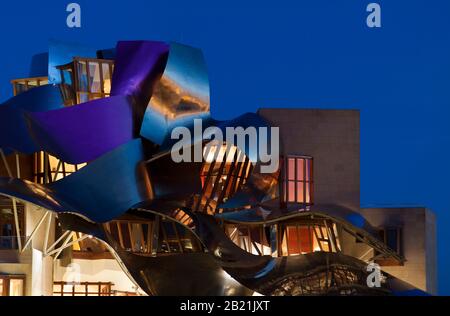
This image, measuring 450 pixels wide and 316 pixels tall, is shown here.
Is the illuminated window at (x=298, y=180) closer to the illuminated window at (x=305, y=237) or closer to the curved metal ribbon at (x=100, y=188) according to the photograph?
the illuminated window at (x=305, y=237)

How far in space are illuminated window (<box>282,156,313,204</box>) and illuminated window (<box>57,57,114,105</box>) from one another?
7267 mm

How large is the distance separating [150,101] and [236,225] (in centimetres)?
531

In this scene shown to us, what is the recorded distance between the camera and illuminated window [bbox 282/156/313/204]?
4166 centimetres

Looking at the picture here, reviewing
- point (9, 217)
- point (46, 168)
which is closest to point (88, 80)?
point (46, 168)

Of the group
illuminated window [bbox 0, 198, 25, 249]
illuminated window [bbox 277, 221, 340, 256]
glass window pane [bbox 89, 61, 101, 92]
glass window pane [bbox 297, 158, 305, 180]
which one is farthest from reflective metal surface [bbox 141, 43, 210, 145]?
illuminated window [bbox 0, 198, 25, 249]

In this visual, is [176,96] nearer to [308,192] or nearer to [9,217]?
[308,192]

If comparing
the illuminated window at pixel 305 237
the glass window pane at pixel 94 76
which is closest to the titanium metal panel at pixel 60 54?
the glass window pane at pixel 94 76

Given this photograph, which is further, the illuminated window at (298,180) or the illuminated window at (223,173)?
the illuminated window at (298,180)

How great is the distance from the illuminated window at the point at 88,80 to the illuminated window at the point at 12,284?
1016 centimetres

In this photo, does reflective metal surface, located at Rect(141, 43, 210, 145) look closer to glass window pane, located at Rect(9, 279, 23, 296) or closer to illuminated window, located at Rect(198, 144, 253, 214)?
illuminated window, located at Rect(198, 144, 253, 214)

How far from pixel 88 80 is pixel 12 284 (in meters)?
10.9

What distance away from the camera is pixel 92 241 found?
37562 millimetres

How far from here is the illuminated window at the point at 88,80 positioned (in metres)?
40.8
